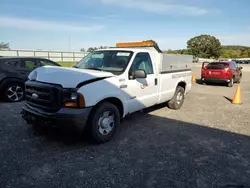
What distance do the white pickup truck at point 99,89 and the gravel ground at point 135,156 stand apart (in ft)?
1.43

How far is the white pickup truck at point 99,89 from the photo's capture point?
3625 millimetres

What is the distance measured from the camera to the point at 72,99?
360 centimetres

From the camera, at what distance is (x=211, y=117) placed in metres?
6.24

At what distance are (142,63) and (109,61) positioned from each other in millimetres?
819

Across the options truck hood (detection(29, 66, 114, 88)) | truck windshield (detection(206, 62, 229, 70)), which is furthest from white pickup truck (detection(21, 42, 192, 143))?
truck windshield (detection(206, 62, 229, 70))

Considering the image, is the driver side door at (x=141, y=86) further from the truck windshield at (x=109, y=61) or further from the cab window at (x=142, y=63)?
the truck windshield at (x=109, y=61)

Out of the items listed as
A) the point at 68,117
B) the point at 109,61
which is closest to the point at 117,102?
the point at 109,61

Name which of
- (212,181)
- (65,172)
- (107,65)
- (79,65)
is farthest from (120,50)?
(212,181)

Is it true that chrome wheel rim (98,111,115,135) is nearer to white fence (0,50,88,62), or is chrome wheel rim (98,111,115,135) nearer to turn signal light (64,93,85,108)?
turn signal light (64,93,85,108)

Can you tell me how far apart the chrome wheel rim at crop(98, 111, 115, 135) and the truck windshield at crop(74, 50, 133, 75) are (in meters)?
0.92

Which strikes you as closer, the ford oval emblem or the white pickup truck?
the white pickup truck

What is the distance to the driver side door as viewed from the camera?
4670mm

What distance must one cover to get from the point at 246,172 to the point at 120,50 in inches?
140

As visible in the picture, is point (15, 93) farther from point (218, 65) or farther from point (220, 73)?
point (218, 65)
